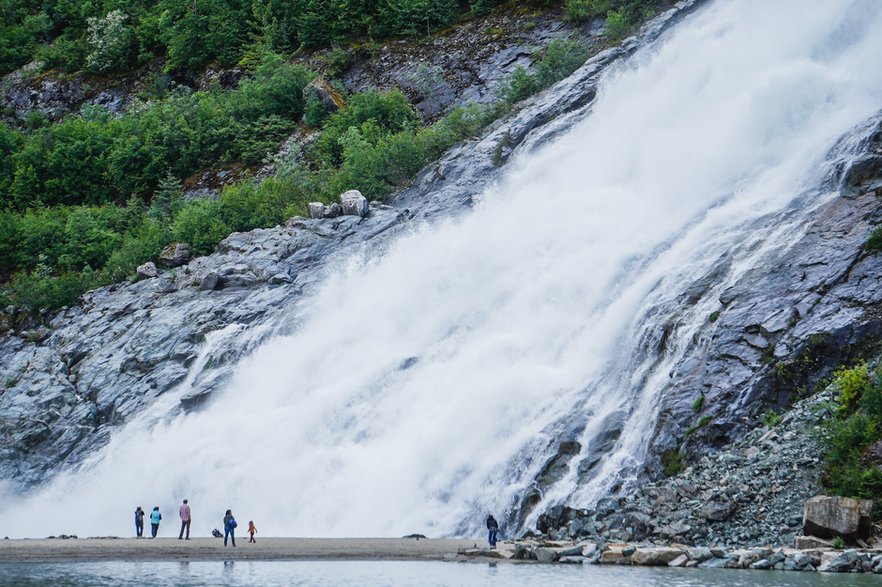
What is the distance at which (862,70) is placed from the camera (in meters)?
41.4

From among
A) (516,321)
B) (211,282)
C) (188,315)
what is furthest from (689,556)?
(211,282)

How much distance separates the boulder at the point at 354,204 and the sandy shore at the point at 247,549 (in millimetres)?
22641

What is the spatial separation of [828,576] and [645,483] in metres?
6.89

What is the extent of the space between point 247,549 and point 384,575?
6561 millimetres

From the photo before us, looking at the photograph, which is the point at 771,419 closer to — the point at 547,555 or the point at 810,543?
the point at 810,543

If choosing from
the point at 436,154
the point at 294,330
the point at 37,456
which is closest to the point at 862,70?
the point at 436,154

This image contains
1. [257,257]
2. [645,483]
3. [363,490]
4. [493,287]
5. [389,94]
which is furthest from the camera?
[389,94]

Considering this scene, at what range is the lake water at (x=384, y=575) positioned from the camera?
19.6 metres

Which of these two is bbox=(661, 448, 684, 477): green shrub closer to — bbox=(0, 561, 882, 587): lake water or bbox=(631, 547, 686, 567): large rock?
bbox=(631, 547, 686, 567): large rock

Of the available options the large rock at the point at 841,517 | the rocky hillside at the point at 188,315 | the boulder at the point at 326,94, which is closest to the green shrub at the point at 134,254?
the rocky hillside at the point at 188,315

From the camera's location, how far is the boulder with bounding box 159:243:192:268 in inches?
2025

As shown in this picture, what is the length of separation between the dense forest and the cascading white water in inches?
353

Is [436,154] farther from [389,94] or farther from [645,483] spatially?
[645,483]

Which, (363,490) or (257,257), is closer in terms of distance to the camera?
(363,490)
